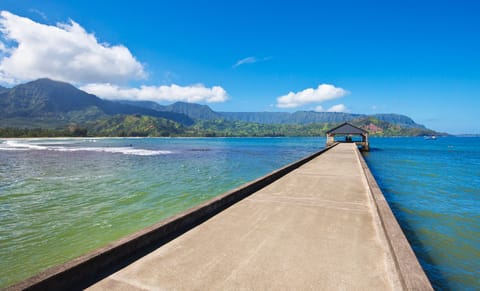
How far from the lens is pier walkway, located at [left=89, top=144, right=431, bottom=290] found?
2969mm

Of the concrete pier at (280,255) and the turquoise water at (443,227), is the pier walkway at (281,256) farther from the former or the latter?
the turquoise water at (443,227)

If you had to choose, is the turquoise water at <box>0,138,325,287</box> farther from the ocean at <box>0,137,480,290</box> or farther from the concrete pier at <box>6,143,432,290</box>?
the concrete pier at <box>6,143,432,290</box>

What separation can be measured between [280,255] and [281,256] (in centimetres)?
3

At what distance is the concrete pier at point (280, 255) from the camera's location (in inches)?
117

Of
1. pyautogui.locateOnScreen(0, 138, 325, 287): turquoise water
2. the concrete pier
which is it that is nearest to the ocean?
pyautogui.locateOnScreen(0, 138, 325, 287): turquoise water

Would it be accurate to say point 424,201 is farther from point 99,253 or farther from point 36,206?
point 36,206

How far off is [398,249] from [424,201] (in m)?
9.29

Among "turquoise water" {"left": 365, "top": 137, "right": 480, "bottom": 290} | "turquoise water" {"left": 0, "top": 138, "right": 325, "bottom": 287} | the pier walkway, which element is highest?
the pier walkway

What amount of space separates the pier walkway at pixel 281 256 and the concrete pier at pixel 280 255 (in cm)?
1

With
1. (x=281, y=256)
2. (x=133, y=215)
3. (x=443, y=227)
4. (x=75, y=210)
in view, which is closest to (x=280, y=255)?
(x=281, y=256)

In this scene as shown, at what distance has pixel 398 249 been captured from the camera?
3604 mm

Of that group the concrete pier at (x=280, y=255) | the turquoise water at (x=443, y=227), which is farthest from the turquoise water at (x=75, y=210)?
the turquoise water at (x=443, y=227)

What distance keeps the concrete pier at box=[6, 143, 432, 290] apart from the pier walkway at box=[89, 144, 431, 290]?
0.5 inches

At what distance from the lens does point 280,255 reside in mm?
3674
